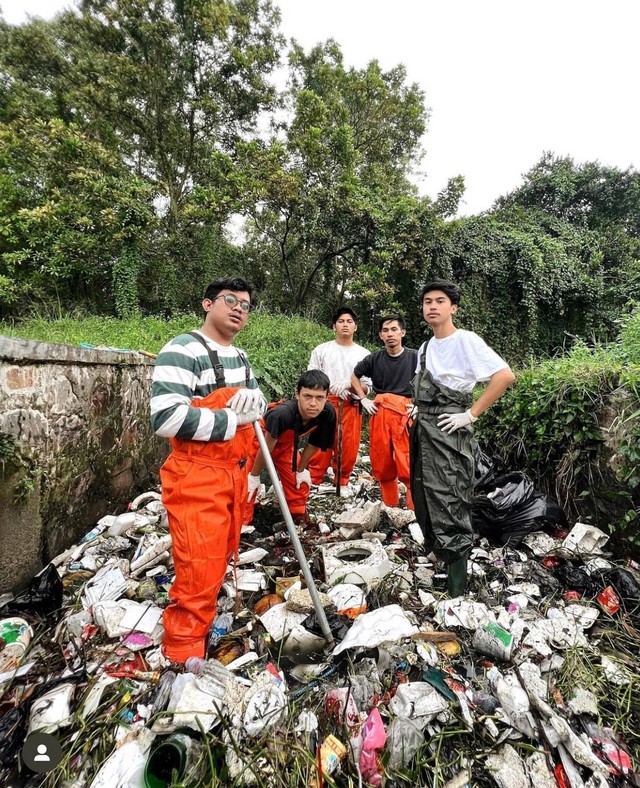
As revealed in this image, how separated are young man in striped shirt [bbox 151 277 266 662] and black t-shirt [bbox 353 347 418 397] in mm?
2070

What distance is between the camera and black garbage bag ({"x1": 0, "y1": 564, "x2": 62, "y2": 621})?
6.15ft

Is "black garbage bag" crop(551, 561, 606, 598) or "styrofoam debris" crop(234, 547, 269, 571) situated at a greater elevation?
"black garbage bag" crop(551, 561, 606, 598)

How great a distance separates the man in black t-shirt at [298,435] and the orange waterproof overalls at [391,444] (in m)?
0.49

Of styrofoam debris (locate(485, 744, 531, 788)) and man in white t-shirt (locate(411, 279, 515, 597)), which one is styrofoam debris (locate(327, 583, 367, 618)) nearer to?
man in white t-shirt (locate(411, 279, 515, 597))

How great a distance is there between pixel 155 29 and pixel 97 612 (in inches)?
504

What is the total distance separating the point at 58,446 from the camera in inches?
92.7

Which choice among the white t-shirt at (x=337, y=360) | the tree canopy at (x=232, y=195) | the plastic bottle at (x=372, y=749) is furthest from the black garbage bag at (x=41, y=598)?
the tree canopy at (x=232, y=195)

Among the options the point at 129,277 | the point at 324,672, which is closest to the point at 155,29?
the point at 129,277

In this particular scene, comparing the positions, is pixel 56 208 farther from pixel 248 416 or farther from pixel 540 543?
pixel 540 543

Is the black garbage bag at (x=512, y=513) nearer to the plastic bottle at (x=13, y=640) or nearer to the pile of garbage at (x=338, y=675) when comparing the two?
the pile of garbage at (x=338, y=675)

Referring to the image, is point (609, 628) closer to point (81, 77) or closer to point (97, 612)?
point (97, 612)

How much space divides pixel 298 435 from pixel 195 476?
143 cm

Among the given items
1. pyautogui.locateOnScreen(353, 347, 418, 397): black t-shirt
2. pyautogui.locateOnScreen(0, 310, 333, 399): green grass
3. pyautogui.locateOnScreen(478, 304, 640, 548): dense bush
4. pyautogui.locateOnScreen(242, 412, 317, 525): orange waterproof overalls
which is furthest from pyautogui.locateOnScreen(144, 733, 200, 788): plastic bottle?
pyautogui.locateOnScreen(0, 310, 333, 399): green grass

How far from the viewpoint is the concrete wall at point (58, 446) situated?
78.4 inches
